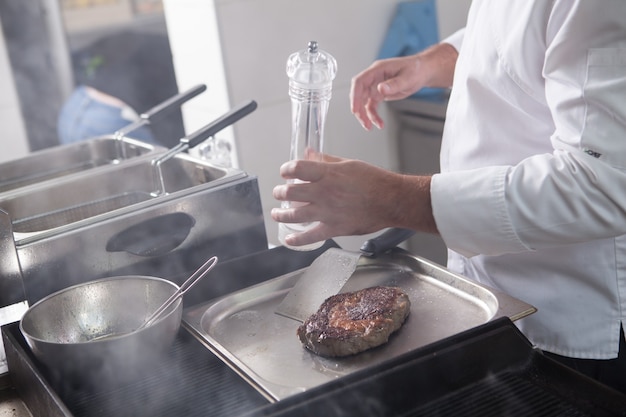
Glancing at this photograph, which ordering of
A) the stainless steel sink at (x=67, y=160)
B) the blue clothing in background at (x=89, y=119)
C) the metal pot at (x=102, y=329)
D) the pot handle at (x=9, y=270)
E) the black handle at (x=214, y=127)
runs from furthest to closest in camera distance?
the blue clothing in background at (x=89, y=119) → the stainless steel sink at (x=67, y=160) → the black handle at (x=214, y=127) → the pot handle at (x=9, y=270) → the metal pot at (x=102, y=329)

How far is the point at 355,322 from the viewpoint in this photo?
1103mm

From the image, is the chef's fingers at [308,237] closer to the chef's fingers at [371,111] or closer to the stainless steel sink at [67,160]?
the chef's fingers at [371,111]

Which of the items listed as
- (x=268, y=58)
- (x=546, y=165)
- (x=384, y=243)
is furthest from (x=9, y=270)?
(x=268, y=58)

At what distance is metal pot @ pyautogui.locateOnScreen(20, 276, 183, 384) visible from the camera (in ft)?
3.30

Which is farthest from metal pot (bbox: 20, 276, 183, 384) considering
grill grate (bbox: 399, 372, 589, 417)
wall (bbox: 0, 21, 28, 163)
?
wall (bbox: 0, 21, 28, 163)

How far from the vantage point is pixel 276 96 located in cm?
240

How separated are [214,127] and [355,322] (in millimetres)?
648

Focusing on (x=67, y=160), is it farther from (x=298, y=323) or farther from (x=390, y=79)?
(x=298, y=323)

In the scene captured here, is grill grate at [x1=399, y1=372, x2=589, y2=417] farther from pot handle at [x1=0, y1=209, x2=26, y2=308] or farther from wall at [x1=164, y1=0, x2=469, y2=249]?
wall at [x1=164, y1=0, x2=469, y2=249]

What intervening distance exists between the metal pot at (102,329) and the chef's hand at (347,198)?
0.76 feet

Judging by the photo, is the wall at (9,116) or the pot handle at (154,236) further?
the wall at (9,116)

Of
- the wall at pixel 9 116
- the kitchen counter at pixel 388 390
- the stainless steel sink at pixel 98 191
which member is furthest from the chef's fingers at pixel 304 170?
the wall at pixel 9 116

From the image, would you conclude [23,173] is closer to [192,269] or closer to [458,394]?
[192,269]

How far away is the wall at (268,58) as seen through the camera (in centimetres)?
232
